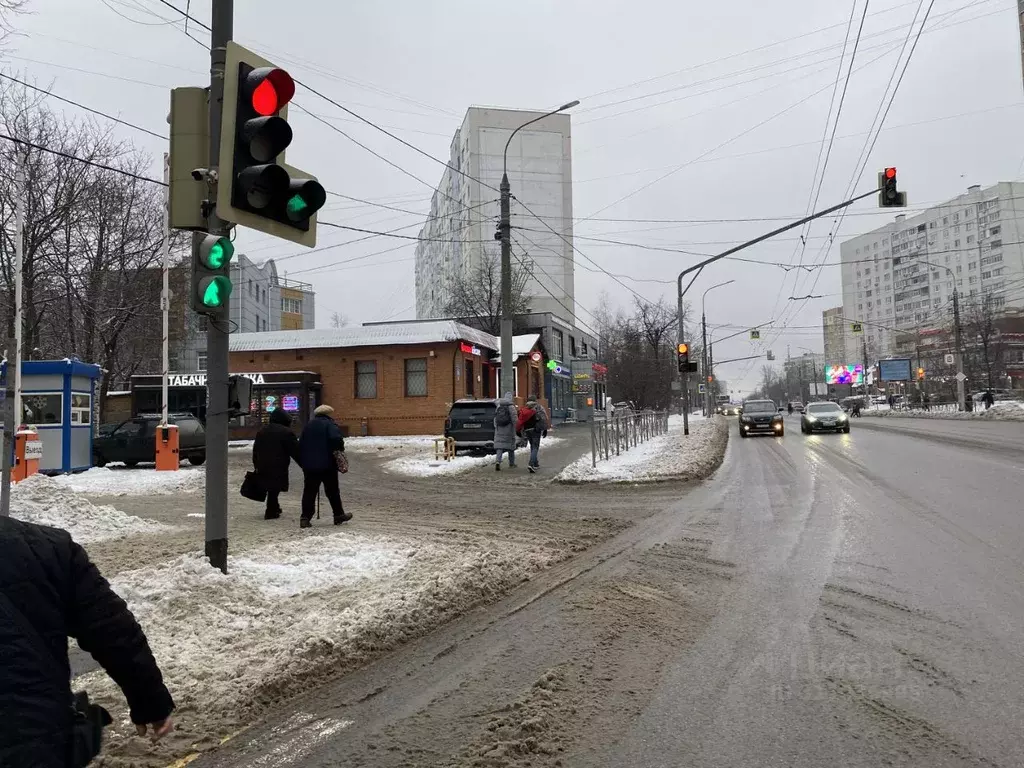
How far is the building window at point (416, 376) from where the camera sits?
3281 cm

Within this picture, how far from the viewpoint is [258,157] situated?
5.20 metres

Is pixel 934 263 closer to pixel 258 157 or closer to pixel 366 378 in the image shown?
pixel 366 378

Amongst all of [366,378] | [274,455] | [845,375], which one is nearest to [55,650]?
[274,455]

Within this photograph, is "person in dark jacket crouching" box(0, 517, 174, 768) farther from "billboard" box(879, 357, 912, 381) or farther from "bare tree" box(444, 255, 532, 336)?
"billboard" box(879, 357, 912, 381)

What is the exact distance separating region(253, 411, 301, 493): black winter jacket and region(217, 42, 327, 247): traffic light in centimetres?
547

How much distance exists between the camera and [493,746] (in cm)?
337

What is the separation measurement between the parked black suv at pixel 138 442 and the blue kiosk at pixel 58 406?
2692 millimetres

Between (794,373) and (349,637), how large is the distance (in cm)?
13238

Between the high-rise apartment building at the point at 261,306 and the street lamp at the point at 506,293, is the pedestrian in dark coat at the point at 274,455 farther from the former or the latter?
the high-rise apartment building at the point at 261,306

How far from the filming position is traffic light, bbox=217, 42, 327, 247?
16.7ft

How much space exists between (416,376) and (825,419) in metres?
18.2

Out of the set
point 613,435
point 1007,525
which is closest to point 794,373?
point 613,435

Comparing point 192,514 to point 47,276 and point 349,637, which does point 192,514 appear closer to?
point 349,637

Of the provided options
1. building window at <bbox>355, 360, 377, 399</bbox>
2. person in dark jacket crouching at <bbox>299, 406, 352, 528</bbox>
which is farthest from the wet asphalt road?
building window at <bbox>355, 360, 377, 399</bbox>
